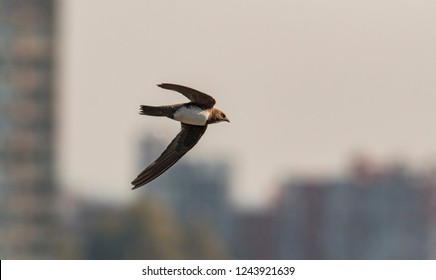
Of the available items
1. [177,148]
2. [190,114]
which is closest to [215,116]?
[190,114]

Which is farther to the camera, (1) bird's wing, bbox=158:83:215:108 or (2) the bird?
(2) the bird

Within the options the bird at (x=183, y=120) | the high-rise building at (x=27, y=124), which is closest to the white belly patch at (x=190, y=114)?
the bird at (x=183, y=120)

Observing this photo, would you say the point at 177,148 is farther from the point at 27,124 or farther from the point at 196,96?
the point at 27,124

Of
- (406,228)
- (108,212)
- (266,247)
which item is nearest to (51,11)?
(108,212)

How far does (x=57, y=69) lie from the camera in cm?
7756

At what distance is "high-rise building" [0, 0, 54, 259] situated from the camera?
7438 centimetres

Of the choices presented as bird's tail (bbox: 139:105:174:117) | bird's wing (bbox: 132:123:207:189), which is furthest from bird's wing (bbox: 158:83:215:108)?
bird's wing (bbox: 132:123:207:189)

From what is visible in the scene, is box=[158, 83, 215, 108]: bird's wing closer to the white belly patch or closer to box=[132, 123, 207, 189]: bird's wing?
the white belly patch

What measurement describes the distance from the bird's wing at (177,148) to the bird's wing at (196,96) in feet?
0.95

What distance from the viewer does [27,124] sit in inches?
3034

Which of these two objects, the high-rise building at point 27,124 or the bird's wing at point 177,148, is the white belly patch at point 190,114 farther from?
the high-rise building at point 27,124

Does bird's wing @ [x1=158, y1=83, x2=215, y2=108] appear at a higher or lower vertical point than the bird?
higher

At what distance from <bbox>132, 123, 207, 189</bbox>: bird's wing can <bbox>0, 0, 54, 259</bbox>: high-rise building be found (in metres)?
62.6

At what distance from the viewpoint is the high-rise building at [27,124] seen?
2928 inches
